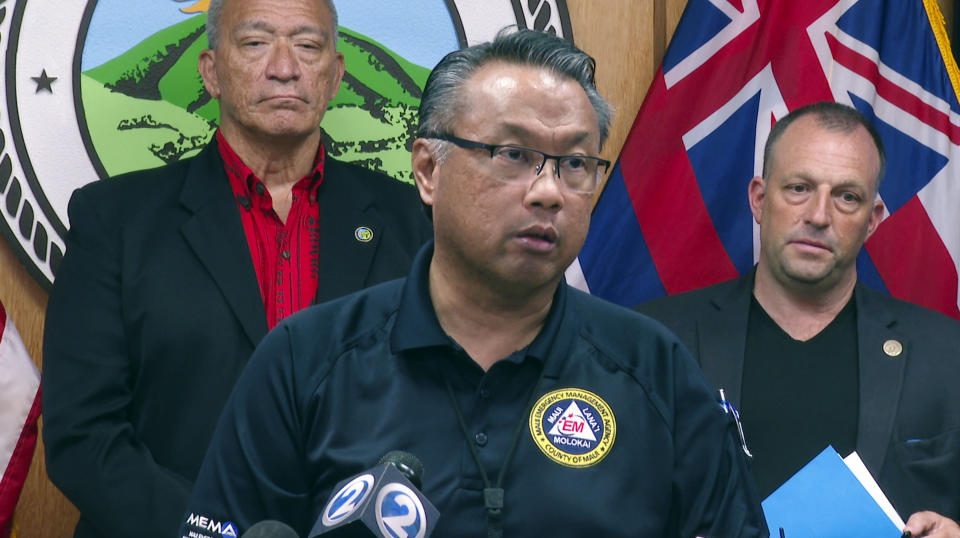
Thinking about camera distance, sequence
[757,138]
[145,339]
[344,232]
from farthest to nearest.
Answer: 1. [757,138]
2. [344,232]
3. [145,339]

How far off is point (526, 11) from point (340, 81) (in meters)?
0.60

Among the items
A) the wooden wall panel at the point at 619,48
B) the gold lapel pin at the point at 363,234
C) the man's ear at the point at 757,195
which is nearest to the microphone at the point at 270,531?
the gold lapel pin at the point at 363,234

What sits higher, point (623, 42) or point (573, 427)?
point (623, 42)

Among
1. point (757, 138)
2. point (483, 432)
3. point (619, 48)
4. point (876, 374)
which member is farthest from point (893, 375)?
point (483, 432)

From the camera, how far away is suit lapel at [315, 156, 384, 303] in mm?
3051

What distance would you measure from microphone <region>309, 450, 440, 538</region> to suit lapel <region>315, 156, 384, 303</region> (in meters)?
1.52

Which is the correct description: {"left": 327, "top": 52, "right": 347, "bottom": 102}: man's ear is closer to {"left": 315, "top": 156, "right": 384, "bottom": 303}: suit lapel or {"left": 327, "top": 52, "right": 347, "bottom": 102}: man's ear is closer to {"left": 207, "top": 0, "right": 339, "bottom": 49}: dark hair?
{"left": 207, "top": 0, "right": 339, "bottom": 49}: dark hair

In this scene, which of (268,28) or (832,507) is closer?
(832,507)

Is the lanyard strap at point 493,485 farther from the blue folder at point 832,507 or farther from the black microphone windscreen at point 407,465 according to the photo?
the blue folder at point 832,507

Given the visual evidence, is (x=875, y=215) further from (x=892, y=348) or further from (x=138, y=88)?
(x=138, y=88)

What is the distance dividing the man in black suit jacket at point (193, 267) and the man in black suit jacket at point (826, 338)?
83cm

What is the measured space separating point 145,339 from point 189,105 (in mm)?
881

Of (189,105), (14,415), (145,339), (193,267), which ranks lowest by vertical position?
(14,415)

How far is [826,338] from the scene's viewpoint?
335cm
